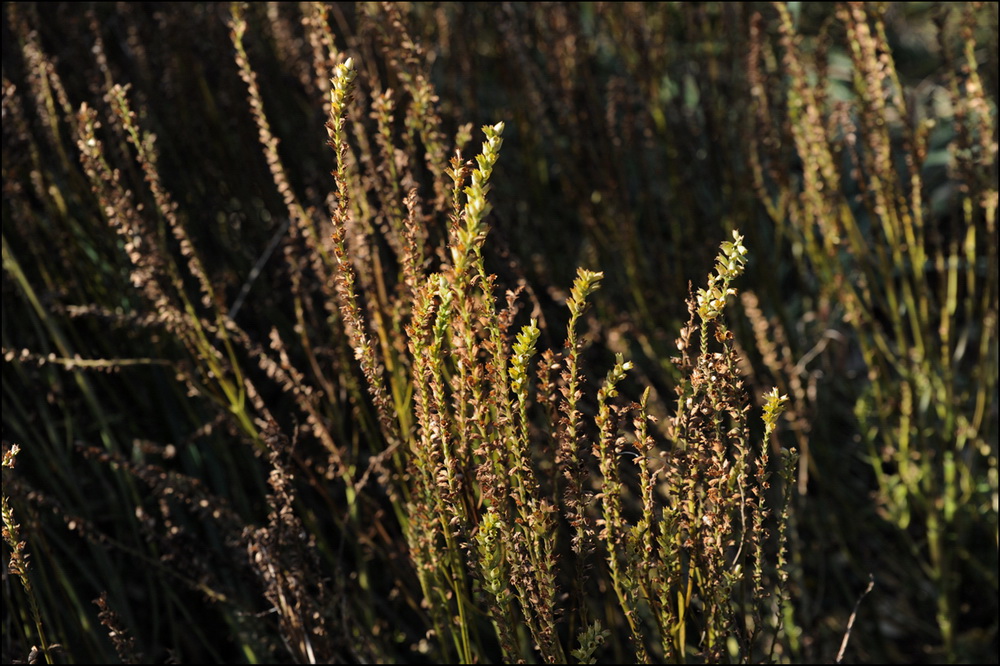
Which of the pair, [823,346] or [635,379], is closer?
[823,346]

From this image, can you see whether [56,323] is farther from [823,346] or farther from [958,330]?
[958,330]

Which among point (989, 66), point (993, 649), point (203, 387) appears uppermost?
point (989, 66)

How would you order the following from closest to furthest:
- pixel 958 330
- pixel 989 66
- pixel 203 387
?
pixel 203 387
pixel 989 66
pixel 958 330

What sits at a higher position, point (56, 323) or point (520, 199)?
point (520, 199)

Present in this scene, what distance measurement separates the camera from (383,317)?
1.44 m

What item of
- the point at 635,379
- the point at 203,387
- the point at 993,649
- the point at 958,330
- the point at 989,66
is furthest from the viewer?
the point at 958,330

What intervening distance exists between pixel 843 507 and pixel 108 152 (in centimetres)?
189

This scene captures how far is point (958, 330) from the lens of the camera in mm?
2873

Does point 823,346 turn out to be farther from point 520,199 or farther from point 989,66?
point 520,199

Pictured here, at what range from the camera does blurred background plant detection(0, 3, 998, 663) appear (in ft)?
4.53

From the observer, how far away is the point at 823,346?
2.16m

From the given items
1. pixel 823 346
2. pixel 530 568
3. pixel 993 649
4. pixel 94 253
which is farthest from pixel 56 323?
pixel 993 649

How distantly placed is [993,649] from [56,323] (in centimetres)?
219

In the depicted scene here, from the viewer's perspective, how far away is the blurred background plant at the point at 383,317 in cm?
138
